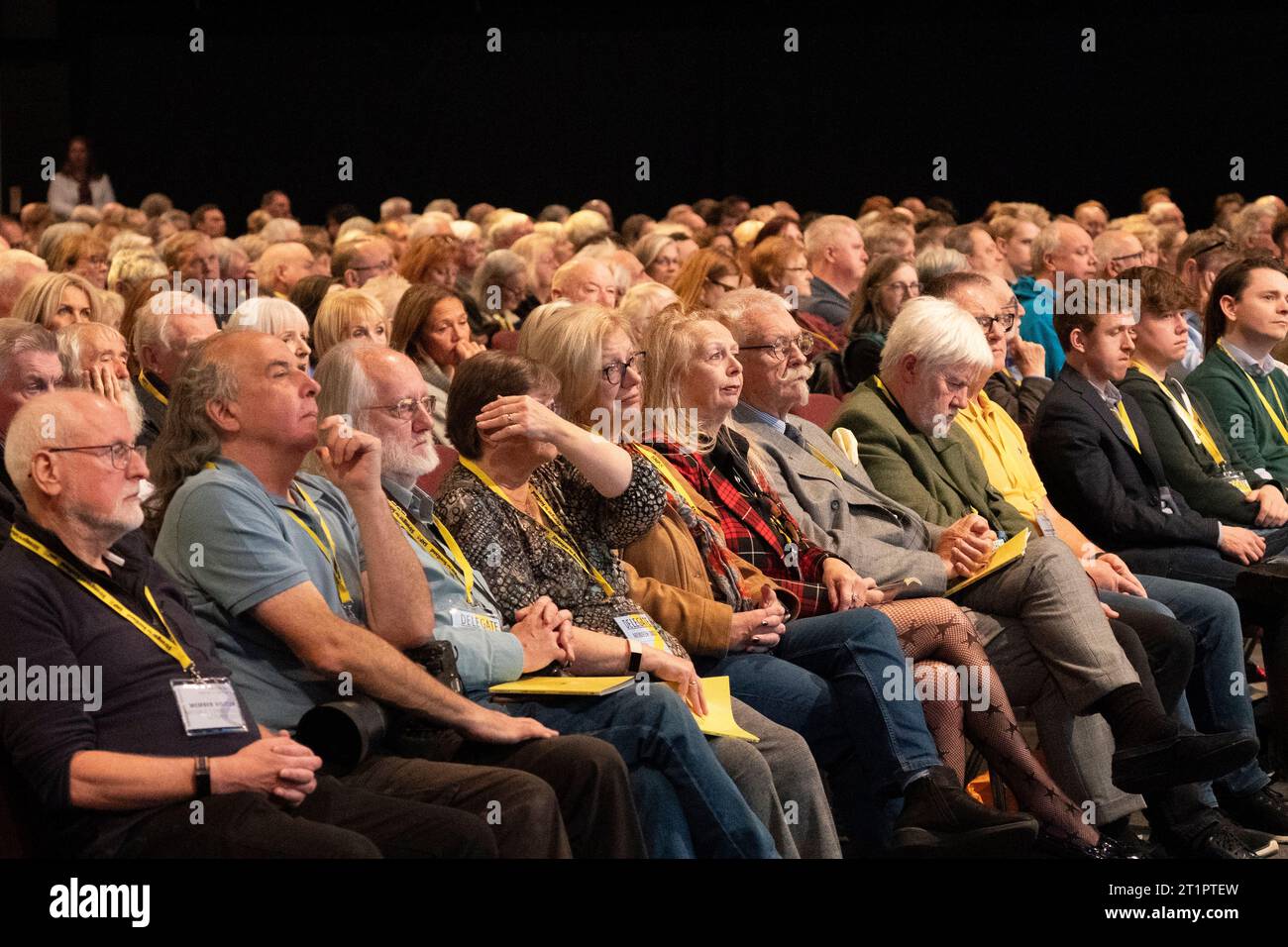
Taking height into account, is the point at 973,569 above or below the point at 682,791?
above

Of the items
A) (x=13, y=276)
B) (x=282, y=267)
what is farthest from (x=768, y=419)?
(x=282, y=267)

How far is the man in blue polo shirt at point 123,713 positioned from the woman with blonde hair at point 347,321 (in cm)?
249

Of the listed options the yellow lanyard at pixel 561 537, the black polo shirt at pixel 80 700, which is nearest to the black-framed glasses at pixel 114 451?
the black polo shirt at pixel 80 700

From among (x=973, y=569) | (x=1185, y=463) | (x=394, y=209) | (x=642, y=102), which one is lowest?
(x=973, y=569)

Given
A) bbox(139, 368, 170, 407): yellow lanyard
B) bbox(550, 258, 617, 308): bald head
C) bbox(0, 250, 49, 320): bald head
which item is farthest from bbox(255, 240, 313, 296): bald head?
bbox(139, 368, 170, 407): yellow lanyard

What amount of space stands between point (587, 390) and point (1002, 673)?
3.64ft

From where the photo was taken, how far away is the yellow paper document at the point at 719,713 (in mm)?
3248

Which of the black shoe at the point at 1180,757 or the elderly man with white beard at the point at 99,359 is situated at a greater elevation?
the elderly man with white beard at the point at 99,359

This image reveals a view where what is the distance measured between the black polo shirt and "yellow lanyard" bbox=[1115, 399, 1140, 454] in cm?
291

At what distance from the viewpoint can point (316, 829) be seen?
8.38ft

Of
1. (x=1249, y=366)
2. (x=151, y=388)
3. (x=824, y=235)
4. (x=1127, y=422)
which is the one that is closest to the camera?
(x=151, y=388)

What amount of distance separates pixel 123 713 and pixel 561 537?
108 centimetres

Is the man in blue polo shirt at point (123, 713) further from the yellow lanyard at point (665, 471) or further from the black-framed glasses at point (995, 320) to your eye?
the black-framed glasses at point (995, 320)

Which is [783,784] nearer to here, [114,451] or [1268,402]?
[114,451]
